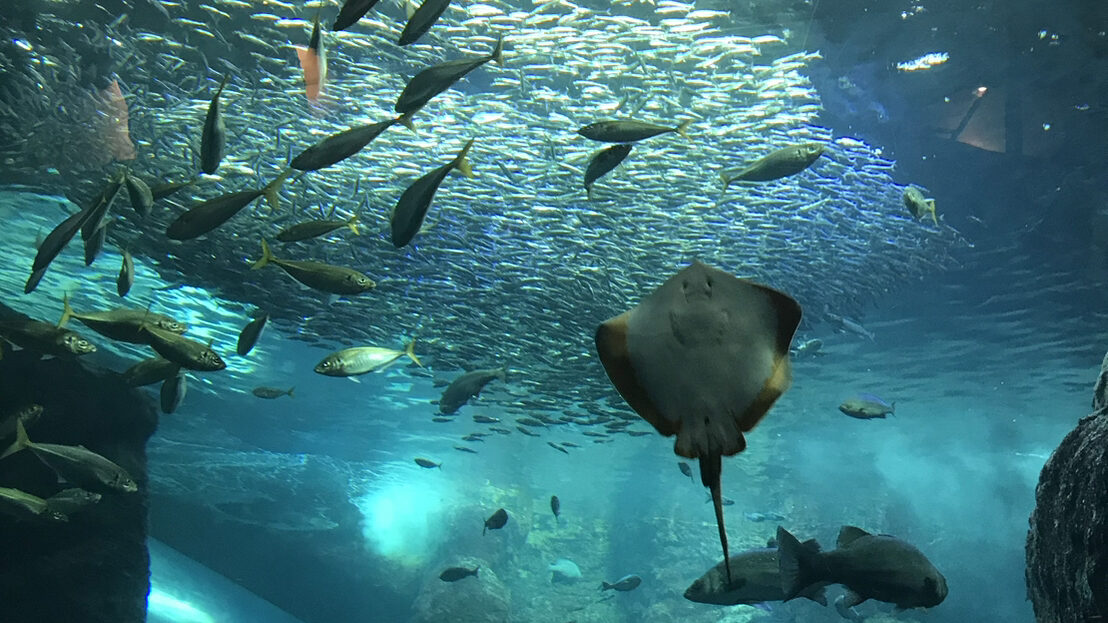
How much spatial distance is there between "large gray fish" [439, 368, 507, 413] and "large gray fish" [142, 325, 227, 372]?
3086mm

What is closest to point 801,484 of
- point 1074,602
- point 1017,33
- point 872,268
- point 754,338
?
point 872,268

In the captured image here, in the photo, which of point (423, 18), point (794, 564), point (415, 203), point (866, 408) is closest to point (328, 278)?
point (415, 203)

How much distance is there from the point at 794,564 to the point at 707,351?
2.51m

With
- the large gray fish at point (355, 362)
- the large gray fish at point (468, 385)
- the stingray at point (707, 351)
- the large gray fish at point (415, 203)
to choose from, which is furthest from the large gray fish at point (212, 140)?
the large gray fish at point (468, 385)

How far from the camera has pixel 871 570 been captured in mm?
3785

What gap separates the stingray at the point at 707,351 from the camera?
1935 mm

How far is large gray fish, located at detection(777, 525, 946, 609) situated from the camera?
3.74 meters

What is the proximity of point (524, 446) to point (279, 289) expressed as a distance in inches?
831

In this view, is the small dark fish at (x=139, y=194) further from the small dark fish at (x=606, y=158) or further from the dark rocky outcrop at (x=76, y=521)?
the dark rocky outcrop at (x=76, y=521)

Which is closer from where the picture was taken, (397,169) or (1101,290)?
(397,169)

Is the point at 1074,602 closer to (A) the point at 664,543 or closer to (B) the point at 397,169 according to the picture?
(B) the point at 397,169

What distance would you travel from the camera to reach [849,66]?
9.12 m

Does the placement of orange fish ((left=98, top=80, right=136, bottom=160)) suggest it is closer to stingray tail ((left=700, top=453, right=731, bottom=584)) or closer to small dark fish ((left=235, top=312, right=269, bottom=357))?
small dark fish ((left=235, top=312, right=269, bottom=357))

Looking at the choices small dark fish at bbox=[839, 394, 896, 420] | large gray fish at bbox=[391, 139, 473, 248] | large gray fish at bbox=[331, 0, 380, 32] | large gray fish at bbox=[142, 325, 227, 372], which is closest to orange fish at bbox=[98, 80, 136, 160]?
large gray fish at bbox=[142, 325, 227, 372]
